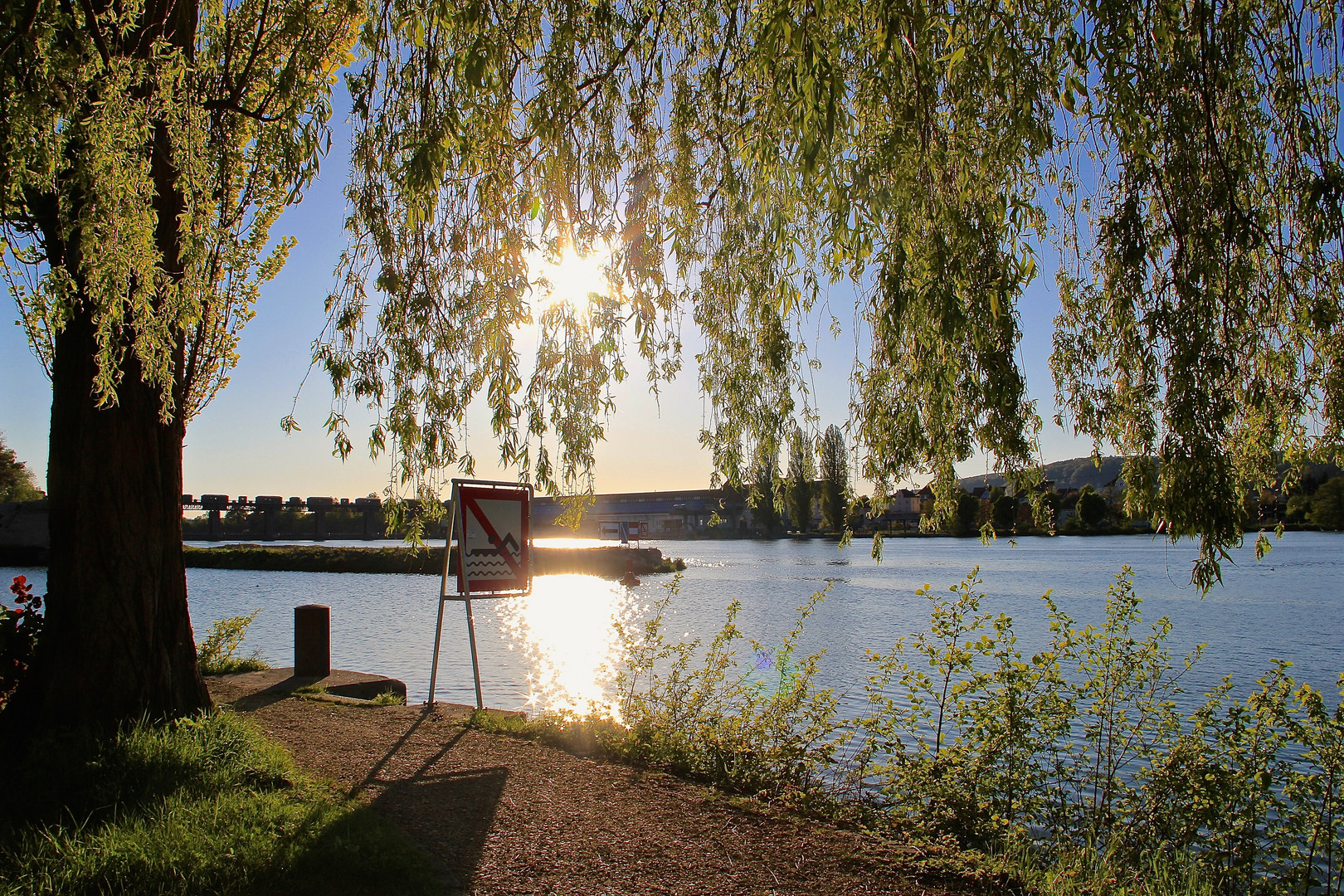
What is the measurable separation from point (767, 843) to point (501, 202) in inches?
172

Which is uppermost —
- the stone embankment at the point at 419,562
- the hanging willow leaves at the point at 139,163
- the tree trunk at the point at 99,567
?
the hanging willow leaves at the point at 139,163

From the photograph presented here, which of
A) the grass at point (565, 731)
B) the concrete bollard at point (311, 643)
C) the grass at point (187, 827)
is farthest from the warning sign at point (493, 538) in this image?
the grass at point (187, 827)

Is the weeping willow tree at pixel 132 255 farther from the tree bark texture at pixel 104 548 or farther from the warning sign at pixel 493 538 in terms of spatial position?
the warning sign at pixel 493 538

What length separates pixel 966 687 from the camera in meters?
5.61

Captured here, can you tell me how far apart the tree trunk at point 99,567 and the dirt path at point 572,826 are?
119 cm

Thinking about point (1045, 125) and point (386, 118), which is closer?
point (1045, 125)

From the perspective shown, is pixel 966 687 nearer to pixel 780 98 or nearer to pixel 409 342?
pixel 780 98

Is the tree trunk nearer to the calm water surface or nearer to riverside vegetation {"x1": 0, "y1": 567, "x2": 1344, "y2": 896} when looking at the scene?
riverside vegetation {"x1": 0, "y1": 567, "x2": 1344, "y2": 896}

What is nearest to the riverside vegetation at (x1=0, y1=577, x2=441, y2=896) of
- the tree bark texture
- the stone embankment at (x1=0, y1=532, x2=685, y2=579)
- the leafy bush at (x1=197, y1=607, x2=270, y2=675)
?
the tree bark texture

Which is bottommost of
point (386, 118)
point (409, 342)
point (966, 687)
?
point (966, 687)

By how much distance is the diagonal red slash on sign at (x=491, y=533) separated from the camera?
7.86m

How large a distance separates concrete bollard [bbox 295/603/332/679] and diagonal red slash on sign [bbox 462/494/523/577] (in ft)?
8.17

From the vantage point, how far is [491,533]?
26.5ft

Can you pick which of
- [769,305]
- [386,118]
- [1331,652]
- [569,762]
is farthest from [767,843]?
[1331,652]
